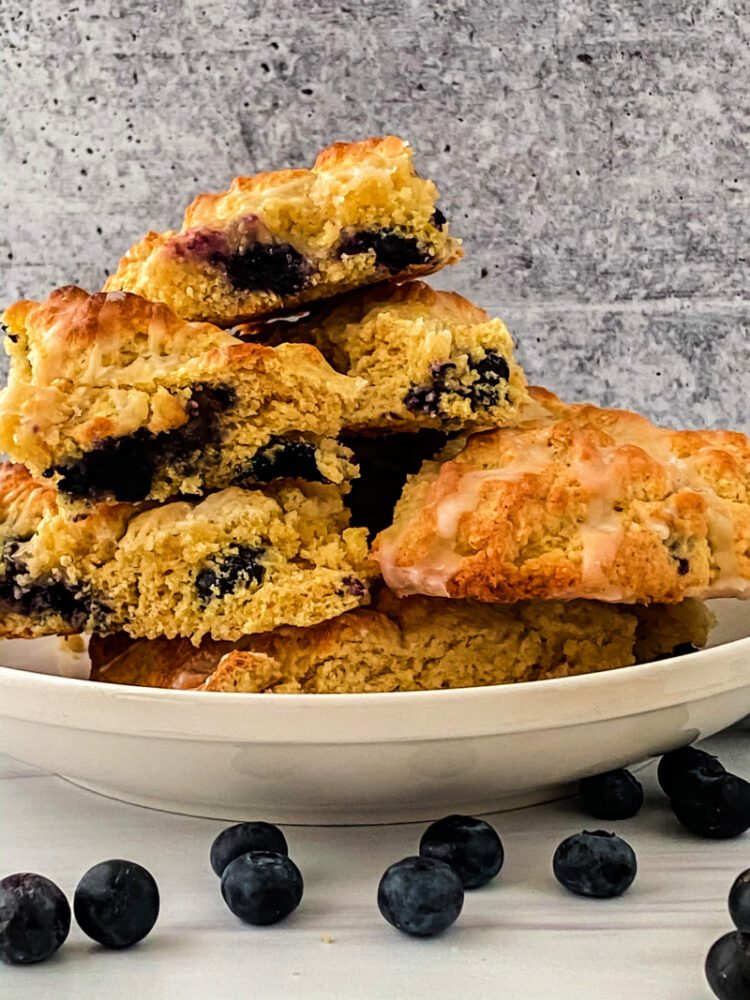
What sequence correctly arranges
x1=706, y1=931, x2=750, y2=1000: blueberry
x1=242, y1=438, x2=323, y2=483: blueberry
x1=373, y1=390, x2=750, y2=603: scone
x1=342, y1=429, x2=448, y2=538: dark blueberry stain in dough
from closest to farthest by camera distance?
x1=706, y1=931, x2=750, y2=1000: blueberry, x1=373, y1=390, x2=750, y2=603: scone, x1=242, y1=438, x2=323, y2=483: blueberry, x1=342, y1=429, x2=448, y2=538: dark blueberry stain in dough

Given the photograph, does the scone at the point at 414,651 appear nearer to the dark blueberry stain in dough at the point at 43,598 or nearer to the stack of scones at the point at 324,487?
the stack of scones at the point at 324,487

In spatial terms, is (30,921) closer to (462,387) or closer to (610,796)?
(610,796)

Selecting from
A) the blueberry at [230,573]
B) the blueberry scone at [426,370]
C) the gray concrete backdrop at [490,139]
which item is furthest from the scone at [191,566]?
the gray concrete backdrop at [490,139]

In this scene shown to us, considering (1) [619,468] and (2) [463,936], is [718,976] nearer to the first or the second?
(2) [463,936]

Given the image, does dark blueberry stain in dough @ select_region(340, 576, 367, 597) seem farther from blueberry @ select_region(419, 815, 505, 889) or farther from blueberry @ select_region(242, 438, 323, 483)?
blueberry @ select_region(419, 815, 505, 889)

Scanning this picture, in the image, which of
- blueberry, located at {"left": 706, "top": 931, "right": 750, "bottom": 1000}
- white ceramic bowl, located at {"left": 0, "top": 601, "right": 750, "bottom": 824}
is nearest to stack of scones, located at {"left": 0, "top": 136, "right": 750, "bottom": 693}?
white ceramic bowl, located at {"left": 0, "top": 601, "right": 750, "bottom": 824}

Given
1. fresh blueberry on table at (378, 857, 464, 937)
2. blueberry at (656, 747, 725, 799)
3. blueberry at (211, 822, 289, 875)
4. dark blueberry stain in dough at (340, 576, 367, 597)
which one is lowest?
blueberry at (656, 747, 725, 799)

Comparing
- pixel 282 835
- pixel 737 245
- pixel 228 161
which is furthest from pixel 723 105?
pixel 282 835

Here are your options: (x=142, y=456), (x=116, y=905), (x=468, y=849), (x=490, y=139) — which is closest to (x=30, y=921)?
(x=116, y=905)
